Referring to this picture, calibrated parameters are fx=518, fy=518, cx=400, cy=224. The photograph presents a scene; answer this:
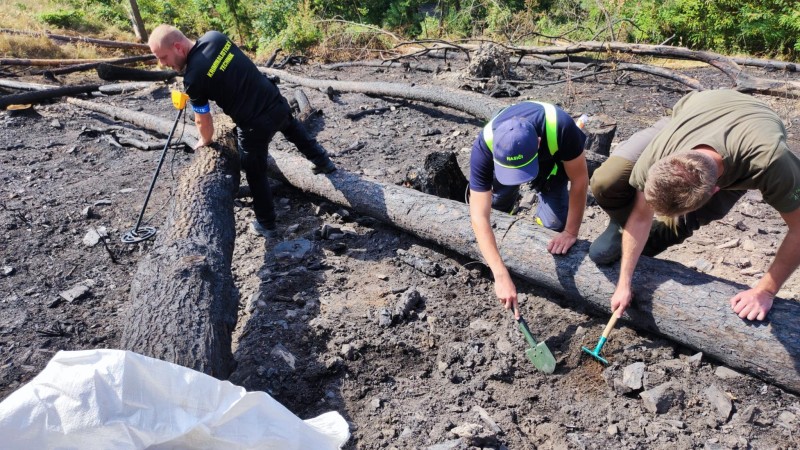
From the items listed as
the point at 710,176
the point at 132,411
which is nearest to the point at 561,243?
the point at 710,176

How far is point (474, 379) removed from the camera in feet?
8.74

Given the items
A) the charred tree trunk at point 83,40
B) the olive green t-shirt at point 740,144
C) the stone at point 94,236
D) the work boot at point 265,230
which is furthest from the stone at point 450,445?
the charred tree trunk at point 83,40

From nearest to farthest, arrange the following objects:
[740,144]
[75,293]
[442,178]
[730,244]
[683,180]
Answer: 1. [683,180]
2. [740,144]
3. [75,293]
4. [730,244]
5. [442,178]

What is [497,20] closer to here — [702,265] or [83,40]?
[702,265]

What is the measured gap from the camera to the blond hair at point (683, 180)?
200 centimetres

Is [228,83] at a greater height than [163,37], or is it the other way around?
[163,37]

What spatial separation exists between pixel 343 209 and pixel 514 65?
5168 mm

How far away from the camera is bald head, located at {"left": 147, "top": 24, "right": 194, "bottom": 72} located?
138 inches

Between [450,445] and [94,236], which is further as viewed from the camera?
[94,236]

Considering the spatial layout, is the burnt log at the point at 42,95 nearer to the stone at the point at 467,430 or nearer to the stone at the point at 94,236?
the stone at the point at 94,236

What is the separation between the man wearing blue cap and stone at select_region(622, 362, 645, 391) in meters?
0.59

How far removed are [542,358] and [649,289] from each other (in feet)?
2.17

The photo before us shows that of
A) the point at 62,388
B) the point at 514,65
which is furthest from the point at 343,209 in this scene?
the point at 514,65

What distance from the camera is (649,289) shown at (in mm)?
2684
